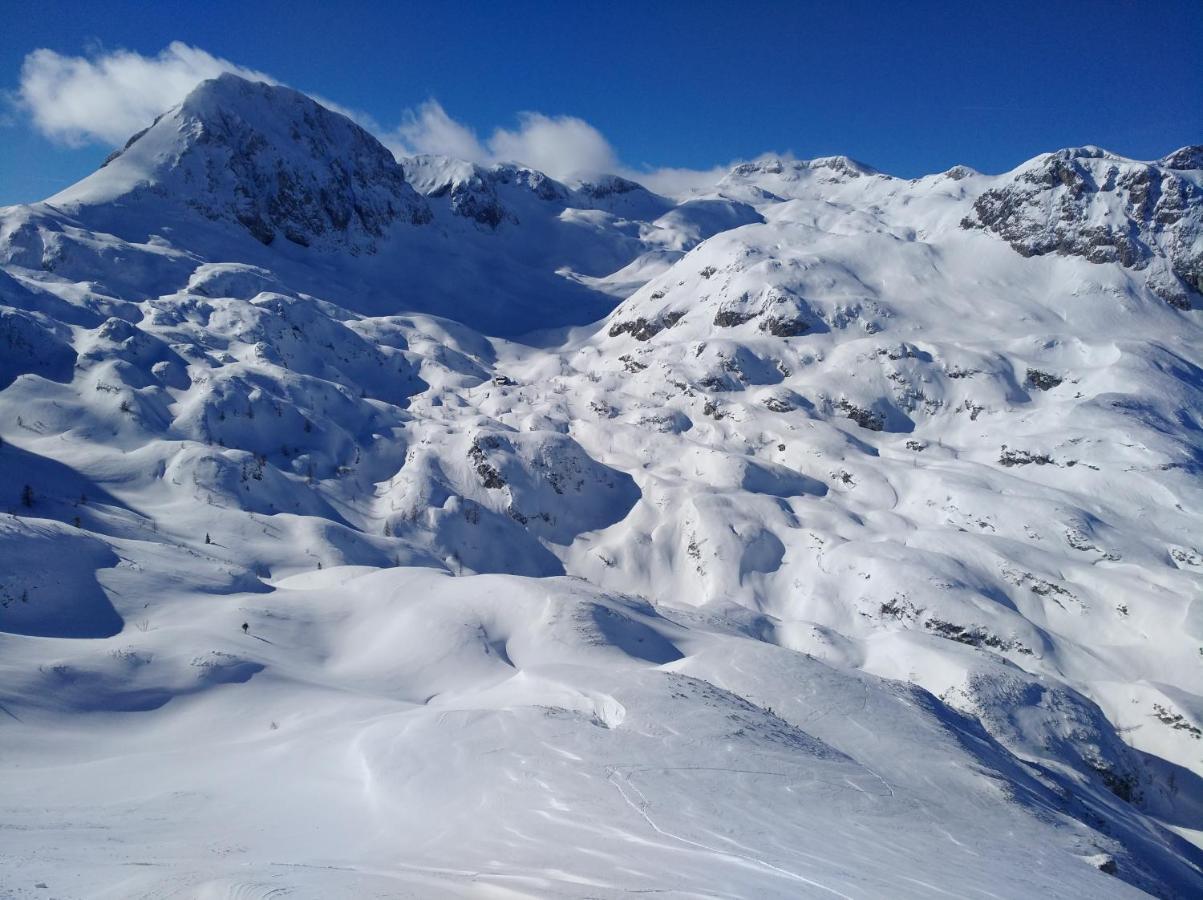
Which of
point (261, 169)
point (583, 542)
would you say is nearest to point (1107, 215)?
point (583, 542)

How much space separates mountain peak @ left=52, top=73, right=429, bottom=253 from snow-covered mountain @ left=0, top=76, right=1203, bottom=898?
0.60 m

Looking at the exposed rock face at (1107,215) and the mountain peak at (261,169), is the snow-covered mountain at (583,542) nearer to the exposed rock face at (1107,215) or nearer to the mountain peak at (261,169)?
the exposed rock face at (1107,215)

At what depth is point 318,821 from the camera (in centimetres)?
759

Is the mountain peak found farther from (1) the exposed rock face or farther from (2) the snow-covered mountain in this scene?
(1) the exposed rock face

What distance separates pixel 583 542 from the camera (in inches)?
1781

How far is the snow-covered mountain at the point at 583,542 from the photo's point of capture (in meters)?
8.12

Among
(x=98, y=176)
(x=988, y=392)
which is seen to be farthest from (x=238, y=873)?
Result: (x=98, y=176)

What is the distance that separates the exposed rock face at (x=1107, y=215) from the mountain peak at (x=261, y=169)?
82.3 meters

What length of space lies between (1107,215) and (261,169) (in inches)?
3951

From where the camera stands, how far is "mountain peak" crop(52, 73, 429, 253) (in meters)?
81.0

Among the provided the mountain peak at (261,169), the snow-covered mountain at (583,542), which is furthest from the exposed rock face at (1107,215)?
the mountain peak at (261,169)

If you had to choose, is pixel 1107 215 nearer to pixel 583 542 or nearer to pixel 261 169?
pixel 583 542

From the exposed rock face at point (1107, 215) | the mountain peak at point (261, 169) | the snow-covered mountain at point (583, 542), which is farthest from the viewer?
the mountain peak at point (261, 169)

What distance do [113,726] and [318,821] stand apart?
222 inches
